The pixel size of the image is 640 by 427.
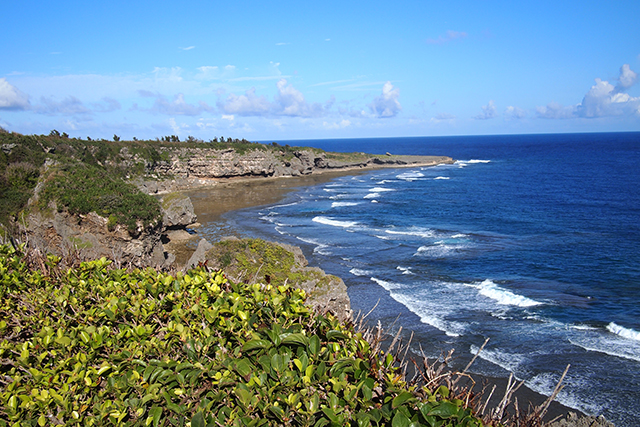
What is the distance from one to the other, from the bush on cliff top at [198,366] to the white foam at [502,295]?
19.6 m

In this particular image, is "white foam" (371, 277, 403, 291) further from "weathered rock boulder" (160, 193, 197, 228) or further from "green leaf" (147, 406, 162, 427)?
"green leaf" (147, 406, 162, 427)

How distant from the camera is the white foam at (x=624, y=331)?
1767cm

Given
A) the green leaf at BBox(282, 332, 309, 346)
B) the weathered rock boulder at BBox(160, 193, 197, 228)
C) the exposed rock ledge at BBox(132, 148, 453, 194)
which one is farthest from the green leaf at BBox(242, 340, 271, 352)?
the exposed rock ledge at BBox(132, 148, 453, 194)

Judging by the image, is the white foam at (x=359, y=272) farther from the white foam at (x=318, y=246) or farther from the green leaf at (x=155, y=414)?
the green leaf at (x=155, y=414)

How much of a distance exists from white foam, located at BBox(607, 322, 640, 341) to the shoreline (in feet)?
23.0

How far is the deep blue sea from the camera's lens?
16.0 meters

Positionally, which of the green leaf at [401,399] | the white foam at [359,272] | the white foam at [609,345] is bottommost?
the white foam at [609,345]

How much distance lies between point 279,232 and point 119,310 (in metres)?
32.6

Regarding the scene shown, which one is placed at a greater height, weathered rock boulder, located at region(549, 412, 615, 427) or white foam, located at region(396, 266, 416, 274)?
weathered rock boulder, located at region(549, 412, 615, 427)

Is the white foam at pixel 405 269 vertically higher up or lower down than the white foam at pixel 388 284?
higher up

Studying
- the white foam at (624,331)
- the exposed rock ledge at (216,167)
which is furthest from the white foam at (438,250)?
the exposed rock ledge at (216,167)

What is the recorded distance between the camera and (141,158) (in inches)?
2800

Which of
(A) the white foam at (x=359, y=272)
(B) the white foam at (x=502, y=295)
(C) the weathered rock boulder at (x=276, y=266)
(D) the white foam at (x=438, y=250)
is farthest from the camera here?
(D) the white foam at (x=438, y=250)

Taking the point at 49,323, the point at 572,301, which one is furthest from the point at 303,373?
the point at 572,301
